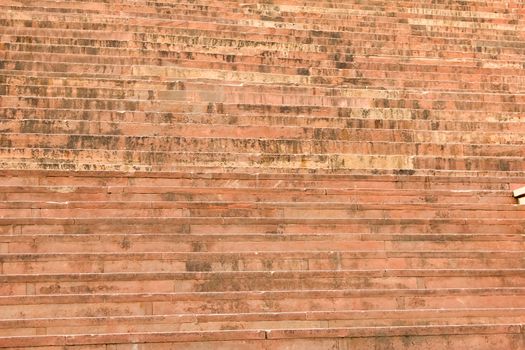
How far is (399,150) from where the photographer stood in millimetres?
9219

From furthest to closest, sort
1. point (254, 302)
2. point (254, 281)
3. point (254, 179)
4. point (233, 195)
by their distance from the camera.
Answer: point (254, 179), point (233, 195), point (254, 281), point (254, 302)

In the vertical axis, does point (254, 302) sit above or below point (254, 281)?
below

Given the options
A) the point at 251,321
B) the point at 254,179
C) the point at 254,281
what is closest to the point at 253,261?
the point at 254,281

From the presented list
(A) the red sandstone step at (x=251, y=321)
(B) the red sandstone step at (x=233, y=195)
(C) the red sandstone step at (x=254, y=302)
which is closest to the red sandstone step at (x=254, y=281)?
(C) the red sandstone step at (x=254, y=302)

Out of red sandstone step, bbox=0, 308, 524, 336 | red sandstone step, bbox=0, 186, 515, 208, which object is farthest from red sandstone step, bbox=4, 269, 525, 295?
red sandstone step, bbox=0, 186, 515, 208

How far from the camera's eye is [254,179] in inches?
332

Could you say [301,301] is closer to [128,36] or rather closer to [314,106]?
[314,106]

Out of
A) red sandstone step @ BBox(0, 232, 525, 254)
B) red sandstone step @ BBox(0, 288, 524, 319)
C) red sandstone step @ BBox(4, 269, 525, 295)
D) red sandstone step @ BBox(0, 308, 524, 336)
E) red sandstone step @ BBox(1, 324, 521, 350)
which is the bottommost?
red sandstone step @ BBox(1, 324, 521, 350)

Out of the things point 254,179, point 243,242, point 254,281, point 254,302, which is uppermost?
point 254,179

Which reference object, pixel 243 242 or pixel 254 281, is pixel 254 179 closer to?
pixel 243 242

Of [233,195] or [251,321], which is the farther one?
[233,195]

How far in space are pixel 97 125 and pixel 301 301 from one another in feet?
11.8

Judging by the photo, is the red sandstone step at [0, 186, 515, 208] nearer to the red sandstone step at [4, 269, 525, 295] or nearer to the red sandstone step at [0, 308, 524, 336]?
the red sandstone step at [4, 269, 525, 295]

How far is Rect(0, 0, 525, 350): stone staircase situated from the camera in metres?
7.01
